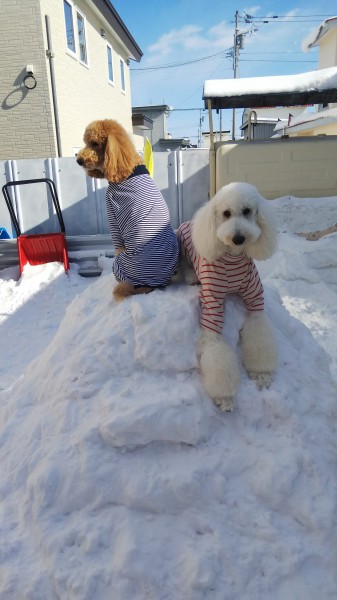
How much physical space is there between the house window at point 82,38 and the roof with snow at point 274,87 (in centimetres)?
573

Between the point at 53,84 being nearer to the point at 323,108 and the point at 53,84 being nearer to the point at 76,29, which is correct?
the point at 76,29

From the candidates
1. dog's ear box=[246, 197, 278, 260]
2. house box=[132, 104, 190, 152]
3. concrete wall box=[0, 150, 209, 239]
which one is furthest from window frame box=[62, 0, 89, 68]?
house box=[132, 104, 190, 152]

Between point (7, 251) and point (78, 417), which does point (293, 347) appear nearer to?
point (78, 417)

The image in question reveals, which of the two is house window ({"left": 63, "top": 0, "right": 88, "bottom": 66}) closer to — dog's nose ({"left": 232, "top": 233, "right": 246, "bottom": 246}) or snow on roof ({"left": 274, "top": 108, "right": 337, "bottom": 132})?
snow on roof ({"left": 274, "top": 108, "right": 337, "bottom": 132})

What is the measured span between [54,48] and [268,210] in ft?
29.2

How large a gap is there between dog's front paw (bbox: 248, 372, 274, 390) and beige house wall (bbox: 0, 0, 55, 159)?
841 cm

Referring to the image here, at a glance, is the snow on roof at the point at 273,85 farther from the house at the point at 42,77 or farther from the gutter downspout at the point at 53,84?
the gutter downspout at the point at 53,84

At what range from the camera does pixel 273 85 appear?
675cm

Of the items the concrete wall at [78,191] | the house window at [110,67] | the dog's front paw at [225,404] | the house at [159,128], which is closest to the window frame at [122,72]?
the house window at [110,67]

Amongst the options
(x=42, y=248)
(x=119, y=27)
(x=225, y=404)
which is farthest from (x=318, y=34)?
(x=225, y=404)

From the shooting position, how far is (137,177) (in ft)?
7.79

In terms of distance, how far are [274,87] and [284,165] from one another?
137 cm

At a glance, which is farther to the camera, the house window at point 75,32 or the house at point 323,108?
the house at point 323,108

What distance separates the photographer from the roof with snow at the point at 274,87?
21.8ft
